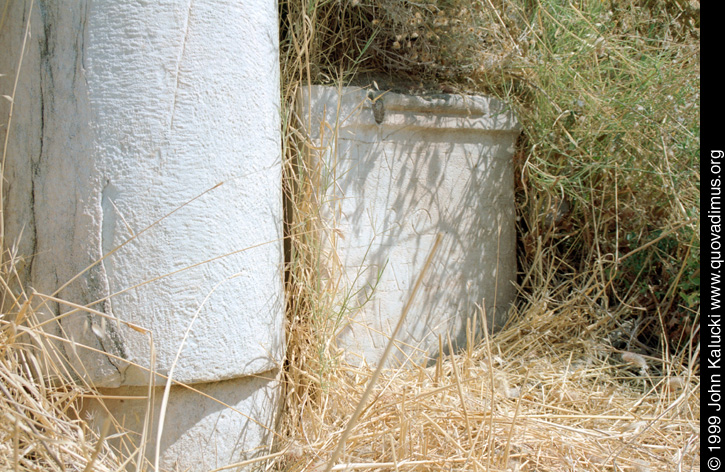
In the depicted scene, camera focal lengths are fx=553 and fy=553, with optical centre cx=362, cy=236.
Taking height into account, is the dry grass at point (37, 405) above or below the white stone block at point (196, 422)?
above

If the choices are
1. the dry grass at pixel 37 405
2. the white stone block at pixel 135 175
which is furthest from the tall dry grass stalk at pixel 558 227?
the dry grass at pixel 37 405

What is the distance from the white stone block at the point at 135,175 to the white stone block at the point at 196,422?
7 centimetres

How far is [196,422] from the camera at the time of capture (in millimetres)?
1438

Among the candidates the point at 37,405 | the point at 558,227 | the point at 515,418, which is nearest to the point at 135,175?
the point at 37,405

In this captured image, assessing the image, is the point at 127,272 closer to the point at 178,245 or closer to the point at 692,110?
the point at 178,245

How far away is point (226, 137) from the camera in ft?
4.68

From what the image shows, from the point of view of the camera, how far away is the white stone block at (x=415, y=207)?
2.01 meters

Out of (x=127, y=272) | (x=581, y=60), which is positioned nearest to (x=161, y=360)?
(x=127, y=272)

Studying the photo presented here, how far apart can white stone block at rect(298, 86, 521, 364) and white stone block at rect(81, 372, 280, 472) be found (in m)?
0.51

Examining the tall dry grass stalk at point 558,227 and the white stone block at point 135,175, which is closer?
the white stone block at point 135,175

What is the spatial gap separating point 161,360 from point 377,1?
61.0 inches

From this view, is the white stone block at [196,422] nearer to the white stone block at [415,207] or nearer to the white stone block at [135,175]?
the white stone block at [135,175]

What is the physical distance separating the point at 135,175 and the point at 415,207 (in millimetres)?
1145

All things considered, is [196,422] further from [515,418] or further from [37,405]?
[515,418]
